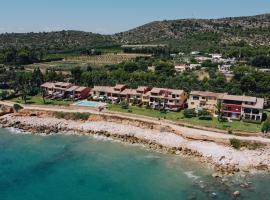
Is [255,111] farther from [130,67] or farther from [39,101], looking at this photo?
[130,67]

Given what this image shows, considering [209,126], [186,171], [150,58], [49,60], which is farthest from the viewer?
[49,60]

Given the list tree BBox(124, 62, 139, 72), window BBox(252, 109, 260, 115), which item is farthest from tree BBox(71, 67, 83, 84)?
window BBox(252, 109, 260, 115)

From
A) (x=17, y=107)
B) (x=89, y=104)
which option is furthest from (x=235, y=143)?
(x=17, y=107)

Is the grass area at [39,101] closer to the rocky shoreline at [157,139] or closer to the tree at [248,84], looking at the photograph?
the rocky shoreline at [157,139]

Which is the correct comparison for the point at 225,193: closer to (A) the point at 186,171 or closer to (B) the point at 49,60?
(A) the point at 186,171

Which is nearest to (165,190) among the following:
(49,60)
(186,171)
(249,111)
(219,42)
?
(186,171)

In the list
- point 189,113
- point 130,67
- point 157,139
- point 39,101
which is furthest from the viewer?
point 130,67

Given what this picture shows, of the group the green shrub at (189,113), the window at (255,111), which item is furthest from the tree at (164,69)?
the window at (255,111)
